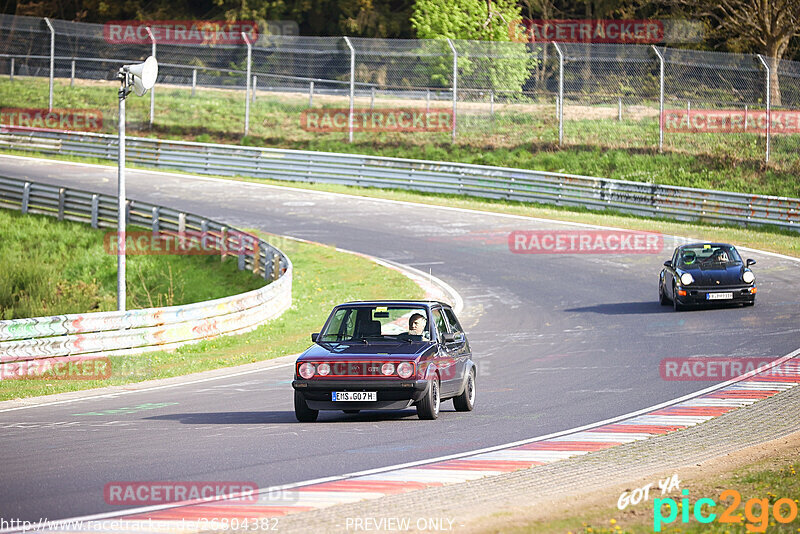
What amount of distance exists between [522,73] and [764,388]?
27.0 meters

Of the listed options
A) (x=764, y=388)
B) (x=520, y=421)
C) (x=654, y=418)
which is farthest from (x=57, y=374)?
(x=764, y=388)

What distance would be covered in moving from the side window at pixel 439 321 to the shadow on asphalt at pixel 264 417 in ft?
3.44

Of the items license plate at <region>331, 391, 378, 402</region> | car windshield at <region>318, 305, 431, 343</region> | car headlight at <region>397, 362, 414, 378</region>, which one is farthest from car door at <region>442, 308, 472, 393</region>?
license plate at <region>331, 391, 378, 402</region>

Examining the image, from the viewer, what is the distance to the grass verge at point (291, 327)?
661 inches

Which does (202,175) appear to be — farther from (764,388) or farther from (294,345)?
(764,388)

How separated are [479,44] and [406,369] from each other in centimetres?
3078

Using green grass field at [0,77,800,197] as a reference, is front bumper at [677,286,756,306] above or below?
below

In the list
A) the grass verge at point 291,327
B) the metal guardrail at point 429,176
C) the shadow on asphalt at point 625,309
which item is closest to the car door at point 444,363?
the grass verge at point 291,327

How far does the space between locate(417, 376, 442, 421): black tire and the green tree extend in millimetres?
28319

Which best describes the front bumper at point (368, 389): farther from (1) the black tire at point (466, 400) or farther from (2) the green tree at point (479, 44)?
(2) the green tree at point (479, 44)

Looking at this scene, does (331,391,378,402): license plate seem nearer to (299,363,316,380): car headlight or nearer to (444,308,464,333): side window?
(299,363,316,380): car headlight

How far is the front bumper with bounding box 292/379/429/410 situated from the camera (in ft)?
38.9

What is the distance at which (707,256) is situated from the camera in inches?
929

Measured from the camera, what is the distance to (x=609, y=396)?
1425 centimetres
